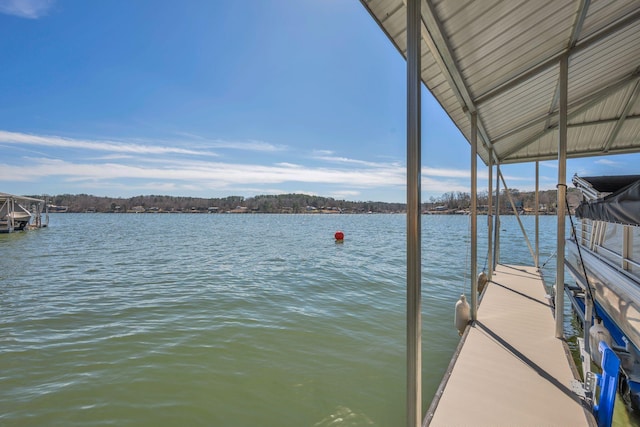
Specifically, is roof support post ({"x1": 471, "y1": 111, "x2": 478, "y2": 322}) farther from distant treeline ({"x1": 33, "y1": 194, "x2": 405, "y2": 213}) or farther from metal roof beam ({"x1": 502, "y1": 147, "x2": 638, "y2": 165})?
distant treeline ({"x1": 33, "y1": 194, "x2": 405, "y2": 213})

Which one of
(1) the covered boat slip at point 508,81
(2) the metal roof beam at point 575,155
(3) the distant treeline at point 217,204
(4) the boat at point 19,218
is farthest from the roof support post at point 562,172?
(3) the distant treeline at point 217,204

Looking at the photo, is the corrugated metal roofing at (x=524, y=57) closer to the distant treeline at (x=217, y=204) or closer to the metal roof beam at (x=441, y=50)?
the metal roof beam at (x=441, y=50)

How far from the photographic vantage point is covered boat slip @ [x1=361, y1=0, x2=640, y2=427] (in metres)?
1.69

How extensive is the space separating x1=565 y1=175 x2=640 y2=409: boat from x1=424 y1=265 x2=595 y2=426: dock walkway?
0.44 metres

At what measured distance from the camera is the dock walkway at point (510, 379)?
6.77 feet

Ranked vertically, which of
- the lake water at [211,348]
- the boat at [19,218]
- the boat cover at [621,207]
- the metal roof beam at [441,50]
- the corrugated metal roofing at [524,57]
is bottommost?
the lake water at [211,348]

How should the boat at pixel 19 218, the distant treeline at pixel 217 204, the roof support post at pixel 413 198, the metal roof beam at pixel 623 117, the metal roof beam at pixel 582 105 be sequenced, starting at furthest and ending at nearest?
the distant treeline at pixel 217 204 < the boat at pixel 19 218 < the metal roof beam at pixel 623 117 < the metal roof beam at pixel 582 105 < the roof support post at pixel 413 198

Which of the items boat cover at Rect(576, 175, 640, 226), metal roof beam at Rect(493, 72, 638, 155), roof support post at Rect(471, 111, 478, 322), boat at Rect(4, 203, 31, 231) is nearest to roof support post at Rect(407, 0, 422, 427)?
boat cover at Rect(576, 175, 640, 226)

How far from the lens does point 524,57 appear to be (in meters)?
2.90

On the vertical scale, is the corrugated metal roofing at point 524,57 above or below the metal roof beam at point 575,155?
above

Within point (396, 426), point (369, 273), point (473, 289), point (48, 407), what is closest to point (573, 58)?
point (473, 289)

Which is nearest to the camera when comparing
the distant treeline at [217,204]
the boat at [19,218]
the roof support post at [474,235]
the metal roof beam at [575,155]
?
the roof support post at [474,235]

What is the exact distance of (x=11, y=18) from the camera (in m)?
9.84

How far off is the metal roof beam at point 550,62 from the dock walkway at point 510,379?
8.76 ft
